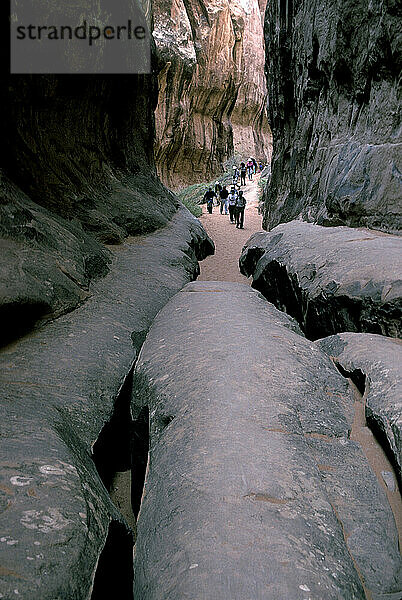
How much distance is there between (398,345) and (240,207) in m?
9.57

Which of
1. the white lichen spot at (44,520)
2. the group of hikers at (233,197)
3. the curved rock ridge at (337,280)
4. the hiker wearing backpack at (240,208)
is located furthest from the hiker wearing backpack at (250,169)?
the white lichen spot at (44,520)

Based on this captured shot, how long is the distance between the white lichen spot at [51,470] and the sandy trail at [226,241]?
5.75 m

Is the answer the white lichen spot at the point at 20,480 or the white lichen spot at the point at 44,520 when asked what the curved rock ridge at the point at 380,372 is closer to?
the white lichen spot at the point at 44,520

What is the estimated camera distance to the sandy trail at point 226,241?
7.91m

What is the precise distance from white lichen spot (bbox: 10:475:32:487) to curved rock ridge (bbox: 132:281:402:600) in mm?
485

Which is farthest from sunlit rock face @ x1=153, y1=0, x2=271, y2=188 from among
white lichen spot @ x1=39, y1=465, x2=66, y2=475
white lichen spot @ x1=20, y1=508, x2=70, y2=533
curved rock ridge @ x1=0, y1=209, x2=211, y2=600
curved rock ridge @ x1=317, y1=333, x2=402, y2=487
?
white lichen spot @ x1=20, y1=508, x2=70, y2=533

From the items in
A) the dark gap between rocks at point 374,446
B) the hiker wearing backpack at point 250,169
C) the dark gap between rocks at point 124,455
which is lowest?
the dark gap between rocks at point 124,455

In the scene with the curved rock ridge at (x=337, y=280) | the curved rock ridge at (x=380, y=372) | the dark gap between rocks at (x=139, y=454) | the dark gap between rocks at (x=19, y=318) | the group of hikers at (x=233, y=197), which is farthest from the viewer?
the group of hikers at (x=233, y=197)

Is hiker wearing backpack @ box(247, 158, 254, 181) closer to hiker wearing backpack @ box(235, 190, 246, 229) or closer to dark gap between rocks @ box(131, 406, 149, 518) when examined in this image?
hiker wearing backpack @ box(235, 190, 246, 229)

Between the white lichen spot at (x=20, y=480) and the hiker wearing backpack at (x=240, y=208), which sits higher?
the hiker wearing backpack at (x=240, y=208)

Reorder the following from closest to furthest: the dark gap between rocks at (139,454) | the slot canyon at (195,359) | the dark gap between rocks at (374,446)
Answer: the slot canyon at (195,359)
the dark gap between rocks at (374,446)
the dark gap between rocks at (139,454)

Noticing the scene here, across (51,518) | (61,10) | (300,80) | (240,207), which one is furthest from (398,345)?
(240,207)

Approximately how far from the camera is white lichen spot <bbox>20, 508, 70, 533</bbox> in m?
1.48

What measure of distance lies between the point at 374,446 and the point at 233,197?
1084 cm
